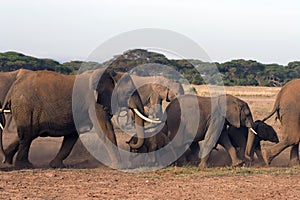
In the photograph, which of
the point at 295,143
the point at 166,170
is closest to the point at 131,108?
the point at 166,170

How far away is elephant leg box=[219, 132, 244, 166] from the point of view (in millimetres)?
14062

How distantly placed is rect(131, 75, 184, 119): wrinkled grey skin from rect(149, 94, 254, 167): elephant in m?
6.12

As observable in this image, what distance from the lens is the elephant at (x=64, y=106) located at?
1298 cm

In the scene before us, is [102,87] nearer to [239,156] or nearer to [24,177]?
[24,177]

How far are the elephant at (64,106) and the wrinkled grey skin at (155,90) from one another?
741cm

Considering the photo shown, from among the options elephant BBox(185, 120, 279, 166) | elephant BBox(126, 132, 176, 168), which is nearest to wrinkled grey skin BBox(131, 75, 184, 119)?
elephant BBox(185, 120, 279, 166)

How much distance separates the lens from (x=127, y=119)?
14.9 meters

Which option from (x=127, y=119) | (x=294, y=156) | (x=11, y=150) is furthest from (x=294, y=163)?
(x=11, y=150)

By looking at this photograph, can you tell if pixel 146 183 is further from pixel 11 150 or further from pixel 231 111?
pixel 231 111

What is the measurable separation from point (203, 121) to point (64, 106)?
3.21 m

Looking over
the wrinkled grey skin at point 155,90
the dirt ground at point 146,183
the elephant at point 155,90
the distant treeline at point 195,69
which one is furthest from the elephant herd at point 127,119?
the distant treeline at point 195,69

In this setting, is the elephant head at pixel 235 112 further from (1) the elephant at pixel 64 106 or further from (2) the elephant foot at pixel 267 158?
(1) the elephant at pixel 64 106

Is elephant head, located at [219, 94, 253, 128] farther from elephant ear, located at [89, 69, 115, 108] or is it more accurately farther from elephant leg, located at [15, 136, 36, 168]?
elephant leg, located at [15, 136, 36, 168]

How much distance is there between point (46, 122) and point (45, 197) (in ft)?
12.8
